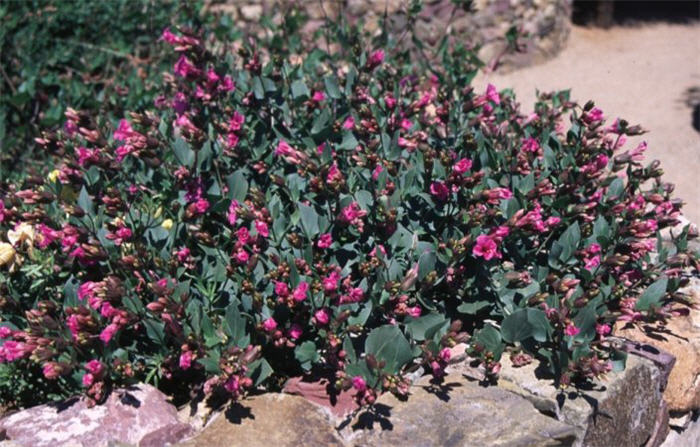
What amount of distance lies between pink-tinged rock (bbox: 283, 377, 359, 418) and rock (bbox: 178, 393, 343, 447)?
1.2 inches

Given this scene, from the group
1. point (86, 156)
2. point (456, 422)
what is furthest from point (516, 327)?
point (86, 156)

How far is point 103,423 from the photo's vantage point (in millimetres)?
2621

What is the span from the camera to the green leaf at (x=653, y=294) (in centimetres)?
300

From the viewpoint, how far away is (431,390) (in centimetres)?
276

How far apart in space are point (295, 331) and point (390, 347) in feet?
1.02

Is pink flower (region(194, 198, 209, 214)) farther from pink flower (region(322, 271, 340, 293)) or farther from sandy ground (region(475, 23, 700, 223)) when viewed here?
sandy ground (region(475, 23, 700, 223))

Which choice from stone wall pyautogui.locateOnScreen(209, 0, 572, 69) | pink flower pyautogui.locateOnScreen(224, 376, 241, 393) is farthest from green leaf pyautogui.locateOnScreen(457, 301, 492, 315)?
stone wall pyautogui.locateOnScreen(209, 0, 572, 69)

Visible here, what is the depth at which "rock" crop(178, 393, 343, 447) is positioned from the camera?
8.36ft

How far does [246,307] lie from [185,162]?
0.72 metres

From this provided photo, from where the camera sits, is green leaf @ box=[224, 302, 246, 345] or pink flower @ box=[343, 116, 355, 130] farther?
pink flower @ box=[343, 116, 355, 130]

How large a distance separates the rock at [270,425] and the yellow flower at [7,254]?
3.36 feet

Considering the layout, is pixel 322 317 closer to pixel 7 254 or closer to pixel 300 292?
pixel 300 292

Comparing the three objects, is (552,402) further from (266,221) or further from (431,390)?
(266,221)

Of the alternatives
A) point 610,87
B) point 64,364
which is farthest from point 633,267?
point 610,87
